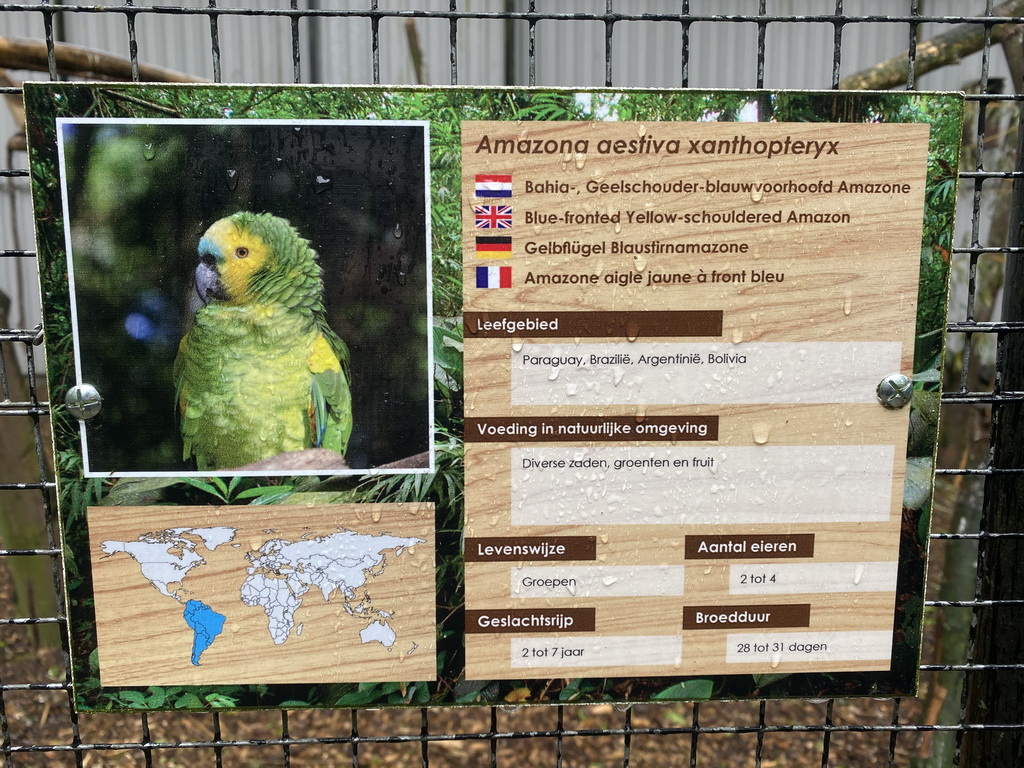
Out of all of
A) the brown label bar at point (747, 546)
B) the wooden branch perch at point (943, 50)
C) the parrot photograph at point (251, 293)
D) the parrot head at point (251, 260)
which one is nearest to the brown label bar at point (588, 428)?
the parrot photograph at point (251, 293)

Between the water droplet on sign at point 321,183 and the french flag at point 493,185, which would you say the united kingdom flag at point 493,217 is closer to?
the french flag at point 493,185

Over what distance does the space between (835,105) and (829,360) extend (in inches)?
19.4

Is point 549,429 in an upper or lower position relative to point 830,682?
upper

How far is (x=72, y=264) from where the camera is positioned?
4.65 feet

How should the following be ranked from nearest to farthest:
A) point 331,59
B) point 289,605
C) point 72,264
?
point 72,264
point 289,605
point 331,59

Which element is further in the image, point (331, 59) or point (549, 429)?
point (331, 59)

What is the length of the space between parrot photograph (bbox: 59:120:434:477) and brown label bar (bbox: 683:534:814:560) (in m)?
0.60

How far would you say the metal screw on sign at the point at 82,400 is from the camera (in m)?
1.44

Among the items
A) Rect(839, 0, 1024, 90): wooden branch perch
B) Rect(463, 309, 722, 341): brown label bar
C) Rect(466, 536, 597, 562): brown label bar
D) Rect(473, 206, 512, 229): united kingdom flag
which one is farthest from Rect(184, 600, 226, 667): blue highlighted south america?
Rect(839, 0, 1024, 90): wooden branch perch

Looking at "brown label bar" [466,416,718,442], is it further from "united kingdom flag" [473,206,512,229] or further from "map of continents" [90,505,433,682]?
"united kingdom flag" [473,206,512,229]

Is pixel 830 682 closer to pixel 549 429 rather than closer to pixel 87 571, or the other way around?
pixel 549 429

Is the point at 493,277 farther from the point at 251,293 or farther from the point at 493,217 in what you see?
the point at 251,293

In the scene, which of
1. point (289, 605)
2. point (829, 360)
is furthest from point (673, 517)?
point (289, 605)

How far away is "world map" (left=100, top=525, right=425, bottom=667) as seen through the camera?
1503mm
